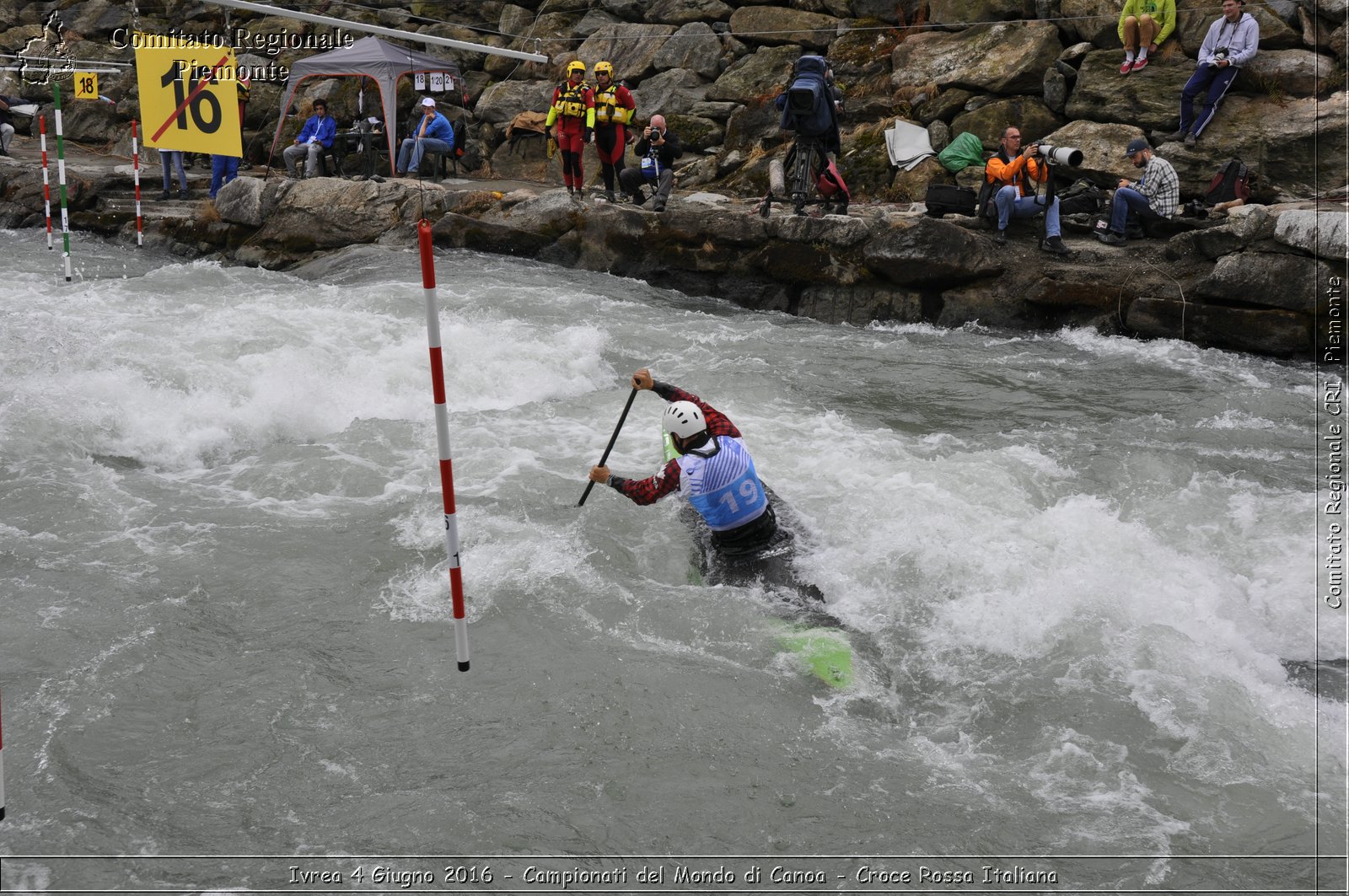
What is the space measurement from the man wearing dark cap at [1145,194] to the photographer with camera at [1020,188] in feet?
1.74

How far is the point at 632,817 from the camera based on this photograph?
4.18 metres

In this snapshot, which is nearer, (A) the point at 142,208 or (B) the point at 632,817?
(B) the point at 632,817

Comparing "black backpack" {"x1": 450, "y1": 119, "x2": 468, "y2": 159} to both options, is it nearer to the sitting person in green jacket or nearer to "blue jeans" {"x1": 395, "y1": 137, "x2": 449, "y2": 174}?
"blue jeans" {"x1": 395, "y1": 137, "x2": 449, "y2": 174}

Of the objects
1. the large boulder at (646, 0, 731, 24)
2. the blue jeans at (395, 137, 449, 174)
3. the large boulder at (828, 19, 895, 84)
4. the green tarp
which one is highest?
the large boulder at (646, 0, 731, 24)

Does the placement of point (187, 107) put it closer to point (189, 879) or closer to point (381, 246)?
point (381, 246)

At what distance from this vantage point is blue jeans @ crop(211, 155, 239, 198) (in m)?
14.8

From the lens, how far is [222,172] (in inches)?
592

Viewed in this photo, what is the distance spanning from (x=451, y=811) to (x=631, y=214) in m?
9.34

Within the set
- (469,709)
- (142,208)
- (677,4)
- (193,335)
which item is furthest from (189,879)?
(677,4)

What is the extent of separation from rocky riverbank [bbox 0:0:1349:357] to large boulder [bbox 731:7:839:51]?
4cm

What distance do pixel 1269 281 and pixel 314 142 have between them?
11.9 meters

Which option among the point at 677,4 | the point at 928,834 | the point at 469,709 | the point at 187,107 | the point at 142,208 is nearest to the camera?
the point at 928,834

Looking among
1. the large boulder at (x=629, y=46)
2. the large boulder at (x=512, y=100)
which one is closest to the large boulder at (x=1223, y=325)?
the large boulder at (x=629, y=46)

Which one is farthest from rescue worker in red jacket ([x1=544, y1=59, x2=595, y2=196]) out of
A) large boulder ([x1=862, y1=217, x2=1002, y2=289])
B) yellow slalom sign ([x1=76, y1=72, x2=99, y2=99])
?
yellow slalom sign ([x1=76, y1=72, x2=99, y2=99])
